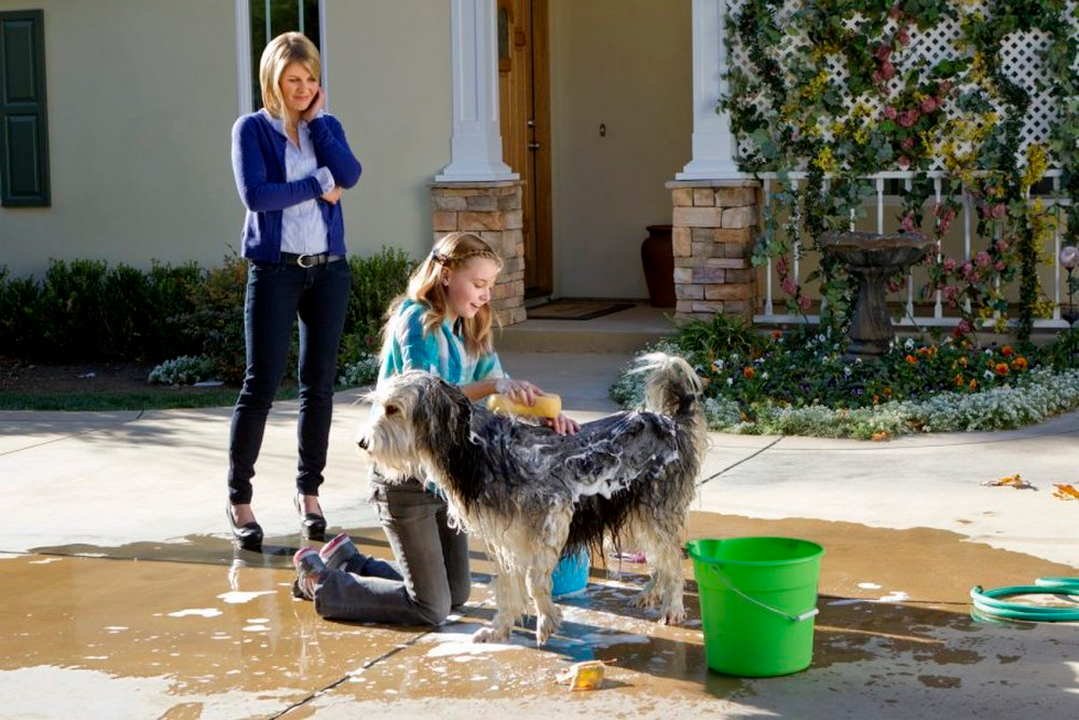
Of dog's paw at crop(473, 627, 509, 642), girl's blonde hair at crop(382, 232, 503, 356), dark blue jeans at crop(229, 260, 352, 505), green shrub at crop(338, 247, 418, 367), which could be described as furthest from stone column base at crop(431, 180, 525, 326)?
dog's paw at crop(473, 627, 509, 642)

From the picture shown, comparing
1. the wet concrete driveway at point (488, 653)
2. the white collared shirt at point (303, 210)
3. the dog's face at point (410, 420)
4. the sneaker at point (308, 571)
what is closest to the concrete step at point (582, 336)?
the white collared shirt at point (303, 210)

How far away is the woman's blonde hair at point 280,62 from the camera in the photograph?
578cm

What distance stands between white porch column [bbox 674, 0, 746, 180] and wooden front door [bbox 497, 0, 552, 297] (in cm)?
194

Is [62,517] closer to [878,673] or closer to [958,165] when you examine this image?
[878,673]

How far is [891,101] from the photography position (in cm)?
1023

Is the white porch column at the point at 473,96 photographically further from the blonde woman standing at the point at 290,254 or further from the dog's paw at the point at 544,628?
the dog's paw at the point at 544,628

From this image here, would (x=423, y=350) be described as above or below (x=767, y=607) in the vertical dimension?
above

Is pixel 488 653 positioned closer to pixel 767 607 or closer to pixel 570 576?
pixel 570 576

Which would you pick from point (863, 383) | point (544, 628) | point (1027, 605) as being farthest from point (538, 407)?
point (863, 383)

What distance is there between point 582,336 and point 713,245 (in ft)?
3.71

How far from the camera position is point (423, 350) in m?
4.77

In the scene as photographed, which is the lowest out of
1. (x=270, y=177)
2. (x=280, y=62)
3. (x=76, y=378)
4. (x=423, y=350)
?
(x=76, y=378)

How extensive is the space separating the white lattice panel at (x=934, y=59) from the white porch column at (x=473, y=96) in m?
1.80

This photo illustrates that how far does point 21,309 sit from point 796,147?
5.94 metres
